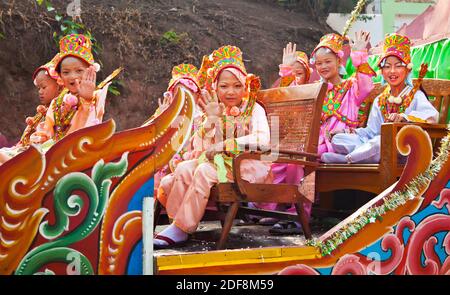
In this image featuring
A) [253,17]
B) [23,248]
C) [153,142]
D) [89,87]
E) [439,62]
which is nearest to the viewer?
[23,248]

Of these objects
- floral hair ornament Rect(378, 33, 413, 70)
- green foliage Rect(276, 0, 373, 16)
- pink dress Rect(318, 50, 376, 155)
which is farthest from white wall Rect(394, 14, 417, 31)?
floral hair ornament Rect(378, 33, 413, 70)

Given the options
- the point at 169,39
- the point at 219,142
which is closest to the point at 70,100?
the point at 219,142

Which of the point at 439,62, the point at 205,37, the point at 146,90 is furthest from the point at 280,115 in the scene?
the point at 205,37

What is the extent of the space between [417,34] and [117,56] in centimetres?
522

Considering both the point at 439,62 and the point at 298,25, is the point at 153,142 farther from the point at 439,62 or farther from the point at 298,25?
the point at 298,25

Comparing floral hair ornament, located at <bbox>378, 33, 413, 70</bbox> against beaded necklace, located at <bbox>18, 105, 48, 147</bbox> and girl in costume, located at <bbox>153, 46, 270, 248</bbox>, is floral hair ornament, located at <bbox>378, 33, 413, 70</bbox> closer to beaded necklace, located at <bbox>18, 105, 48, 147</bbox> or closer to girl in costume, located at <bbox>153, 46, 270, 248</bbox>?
girl in costume, located at <bbox>153, 46, 270, 248</bbox>

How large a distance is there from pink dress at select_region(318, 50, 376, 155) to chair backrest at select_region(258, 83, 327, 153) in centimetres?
53

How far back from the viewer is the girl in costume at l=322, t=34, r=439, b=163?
404 cm

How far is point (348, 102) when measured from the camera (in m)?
4.79

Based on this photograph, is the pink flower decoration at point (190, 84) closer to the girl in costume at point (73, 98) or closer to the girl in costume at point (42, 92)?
the girl in costume at point (42, 92)

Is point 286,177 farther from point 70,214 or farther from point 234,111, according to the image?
point 70,214

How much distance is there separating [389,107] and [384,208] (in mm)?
1353

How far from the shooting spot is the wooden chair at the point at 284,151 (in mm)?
3389
